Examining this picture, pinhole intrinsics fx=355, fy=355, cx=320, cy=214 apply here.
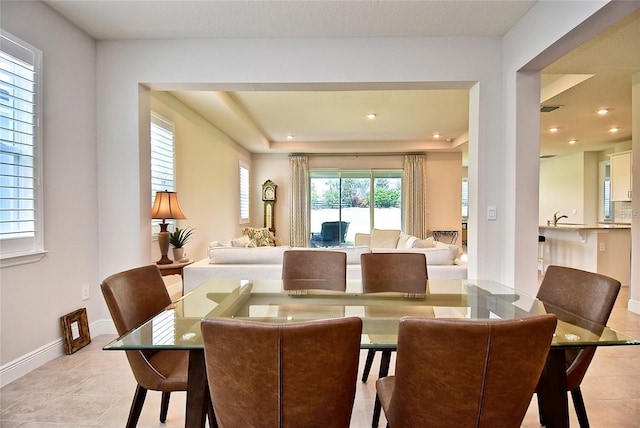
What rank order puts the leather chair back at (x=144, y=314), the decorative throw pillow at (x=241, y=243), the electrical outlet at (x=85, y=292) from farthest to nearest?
the decorative throw pillow at (x=241, y=243), the electrical outlet at (x=85, y=292), the leather chair back at (x=144, y=314)

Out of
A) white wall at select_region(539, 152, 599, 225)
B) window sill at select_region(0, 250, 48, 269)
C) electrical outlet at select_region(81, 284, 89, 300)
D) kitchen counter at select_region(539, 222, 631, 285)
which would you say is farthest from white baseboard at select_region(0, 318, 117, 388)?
white wall at select_region(539, 152, 599, 225)

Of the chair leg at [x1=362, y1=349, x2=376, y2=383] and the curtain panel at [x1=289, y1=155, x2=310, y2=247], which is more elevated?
the curtain panel at [x1=289, y1=155, x2=310, y2=247]

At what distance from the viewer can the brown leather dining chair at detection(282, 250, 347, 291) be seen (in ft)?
8.12

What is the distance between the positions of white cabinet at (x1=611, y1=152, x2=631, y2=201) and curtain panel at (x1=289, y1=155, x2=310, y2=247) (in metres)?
6.05

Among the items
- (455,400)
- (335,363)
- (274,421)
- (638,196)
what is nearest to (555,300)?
(455,400)

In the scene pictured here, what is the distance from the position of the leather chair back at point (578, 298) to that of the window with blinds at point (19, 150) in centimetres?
313

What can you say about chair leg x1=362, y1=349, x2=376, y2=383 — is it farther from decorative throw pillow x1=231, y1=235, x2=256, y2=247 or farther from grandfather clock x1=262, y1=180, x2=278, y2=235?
grandfather clock x1=262, y1=180, x2=278, y2=235

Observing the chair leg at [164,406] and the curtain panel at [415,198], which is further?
the curtain panel at [415,198]

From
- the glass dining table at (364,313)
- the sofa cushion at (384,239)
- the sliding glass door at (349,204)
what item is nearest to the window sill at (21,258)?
the glass dining table at (364,313)

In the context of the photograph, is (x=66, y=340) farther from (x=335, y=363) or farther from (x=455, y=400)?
(x=455, y=400)

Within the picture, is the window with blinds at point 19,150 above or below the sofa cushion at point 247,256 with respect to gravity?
above

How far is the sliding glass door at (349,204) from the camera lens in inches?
341

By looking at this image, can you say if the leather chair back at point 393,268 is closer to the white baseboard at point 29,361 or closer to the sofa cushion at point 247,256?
the sofa cushion at point 247,256

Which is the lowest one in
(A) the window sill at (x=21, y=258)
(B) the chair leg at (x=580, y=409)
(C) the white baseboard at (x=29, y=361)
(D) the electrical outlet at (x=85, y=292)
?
(C) the white baseboard at (x=29, y=361)
